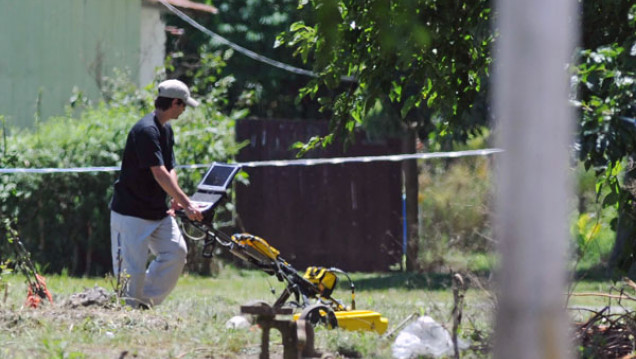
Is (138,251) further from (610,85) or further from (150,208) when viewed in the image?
(610,85)

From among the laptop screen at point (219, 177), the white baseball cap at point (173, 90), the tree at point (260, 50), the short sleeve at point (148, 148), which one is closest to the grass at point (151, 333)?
the laptop screen at point (219, 177)

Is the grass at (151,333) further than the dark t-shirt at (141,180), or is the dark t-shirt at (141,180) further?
the dark t-shirt at (141,180)

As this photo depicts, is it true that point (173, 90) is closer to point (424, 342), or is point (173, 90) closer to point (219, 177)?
point (219, 177)

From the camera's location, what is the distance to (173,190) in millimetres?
7895

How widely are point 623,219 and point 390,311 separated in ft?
7.34

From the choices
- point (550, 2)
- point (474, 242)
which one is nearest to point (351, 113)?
point (550, 2)

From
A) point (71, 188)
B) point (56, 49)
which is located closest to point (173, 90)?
point (71, 188)

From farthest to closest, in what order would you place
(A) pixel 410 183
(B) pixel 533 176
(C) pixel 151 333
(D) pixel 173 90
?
(A) pixel 410 183 → (D) pixel 173 90 → (C) pixel 151 333 → (B) pixel 533 176

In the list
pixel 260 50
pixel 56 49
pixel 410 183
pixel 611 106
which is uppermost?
pixel 260 50

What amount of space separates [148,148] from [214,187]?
0.53 m

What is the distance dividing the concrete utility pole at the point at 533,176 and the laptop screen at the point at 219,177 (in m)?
5.69

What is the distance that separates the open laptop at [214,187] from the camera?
26.1ft

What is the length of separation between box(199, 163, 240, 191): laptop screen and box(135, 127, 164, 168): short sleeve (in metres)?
0.36

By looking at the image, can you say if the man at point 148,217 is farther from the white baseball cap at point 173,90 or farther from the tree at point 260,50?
the tree at point 260,50
